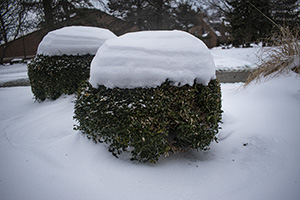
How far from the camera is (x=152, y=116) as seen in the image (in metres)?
1.89

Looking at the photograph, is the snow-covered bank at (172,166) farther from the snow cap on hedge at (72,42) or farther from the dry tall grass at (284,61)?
the snow cap on hedge at (72,42)

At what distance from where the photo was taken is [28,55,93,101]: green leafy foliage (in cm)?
402

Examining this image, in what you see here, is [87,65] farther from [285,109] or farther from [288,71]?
[288,71]

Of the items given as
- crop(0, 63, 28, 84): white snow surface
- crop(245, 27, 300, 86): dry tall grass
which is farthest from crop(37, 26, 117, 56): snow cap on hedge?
crop(0, 63, 28, 84): white snow surface

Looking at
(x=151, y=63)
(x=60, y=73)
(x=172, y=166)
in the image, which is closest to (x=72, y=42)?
(x=60, y=73)

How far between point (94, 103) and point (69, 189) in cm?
91

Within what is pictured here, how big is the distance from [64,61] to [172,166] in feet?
11.0

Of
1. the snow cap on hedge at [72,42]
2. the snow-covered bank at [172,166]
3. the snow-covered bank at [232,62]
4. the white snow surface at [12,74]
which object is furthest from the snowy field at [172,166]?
the white snow surface at [12,74]

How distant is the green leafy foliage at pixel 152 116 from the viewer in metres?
1.88

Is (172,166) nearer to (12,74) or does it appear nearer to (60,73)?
(60,73)

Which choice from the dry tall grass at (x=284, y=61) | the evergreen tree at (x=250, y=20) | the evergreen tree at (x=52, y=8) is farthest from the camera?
the evergreen tree at (x=250, y=20)

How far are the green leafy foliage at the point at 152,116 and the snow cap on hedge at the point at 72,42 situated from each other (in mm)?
2471

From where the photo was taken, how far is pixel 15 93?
5.86 m

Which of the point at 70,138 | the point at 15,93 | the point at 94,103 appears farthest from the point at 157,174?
the point at 15,93
